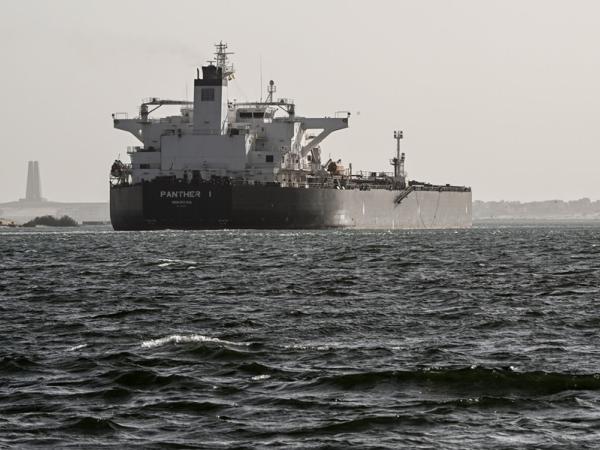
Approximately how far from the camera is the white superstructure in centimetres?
8875

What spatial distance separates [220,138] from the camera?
8850 cm

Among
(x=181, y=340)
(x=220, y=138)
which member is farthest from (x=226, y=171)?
(x=181, y=340)

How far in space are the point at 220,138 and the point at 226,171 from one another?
2.47 meters

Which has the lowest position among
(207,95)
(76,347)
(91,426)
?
(91,426)

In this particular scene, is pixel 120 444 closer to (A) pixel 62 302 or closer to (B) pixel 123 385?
(B) pixel 123 385

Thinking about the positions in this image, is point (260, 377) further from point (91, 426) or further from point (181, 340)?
point (181, 340)

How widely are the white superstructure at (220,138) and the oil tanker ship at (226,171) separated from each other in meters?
0.07

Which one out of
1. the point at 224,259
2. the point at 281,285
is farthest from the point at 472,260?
the point at 281,285

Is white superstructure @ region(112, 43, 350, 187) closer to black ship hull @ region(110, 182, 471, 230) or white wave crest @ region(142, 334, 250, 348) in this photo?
black ship hull @ region(110, 182, 471, 230)

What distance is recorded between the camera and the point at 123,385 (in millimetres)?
14508

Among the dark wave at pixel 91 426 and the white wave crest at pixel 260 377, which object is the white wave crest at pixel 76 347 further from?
the dark wave at pixel 91 426

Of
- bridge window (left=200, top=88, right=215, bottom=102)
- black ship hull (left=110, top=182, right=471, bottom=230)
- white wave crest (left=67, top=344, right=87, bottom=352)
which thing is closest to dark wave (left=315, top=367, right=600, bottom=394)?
white wave crest (left=67, top=344, right=87, bottom=352)

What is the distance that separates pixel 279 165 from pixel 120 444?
258 feet

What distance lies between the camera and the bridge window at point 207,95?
89.6 m
